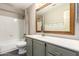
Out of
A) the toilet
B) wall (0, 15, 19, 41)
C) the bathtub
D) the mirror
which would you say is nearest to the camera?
the mirror

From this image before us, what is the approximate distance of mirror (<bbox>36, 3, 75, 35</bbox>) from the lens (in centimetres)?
148

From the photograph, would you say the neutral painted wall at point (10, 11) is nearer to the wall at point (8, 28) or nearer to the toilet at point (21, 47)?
the wall at point (8, 28)

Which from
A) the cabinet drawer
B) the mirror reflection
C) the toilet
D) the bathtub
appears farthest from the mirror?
the bathtub

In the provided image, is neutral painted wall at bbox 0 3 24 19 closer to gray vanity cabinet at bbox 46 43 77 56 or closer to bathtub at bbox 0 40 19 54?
bathtub at bbox 0 40 19 54

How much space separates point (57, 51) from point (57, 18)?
0.99m

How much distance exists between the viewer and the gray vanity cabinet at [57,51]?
0.89m

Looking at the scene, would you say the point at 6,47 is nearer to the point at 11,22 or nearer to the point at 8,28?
the point at 8,28

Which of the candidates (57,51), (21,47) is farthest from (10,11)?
(57,51)

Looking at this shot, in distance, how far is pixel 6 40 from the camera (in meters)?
3.27

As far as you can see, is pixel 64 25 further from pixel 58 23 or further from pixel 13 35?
pixel 13 35

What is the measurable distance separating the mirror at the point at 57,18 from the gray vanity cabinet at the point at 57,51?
53 centimetres

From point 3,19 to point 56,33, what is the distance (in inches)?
95.3

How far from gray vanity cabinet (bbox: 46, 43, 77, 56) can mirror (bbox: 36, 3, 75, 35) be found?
1.75ft

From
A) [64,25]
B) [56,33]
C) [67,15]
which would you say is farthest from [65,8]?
[56,33]
